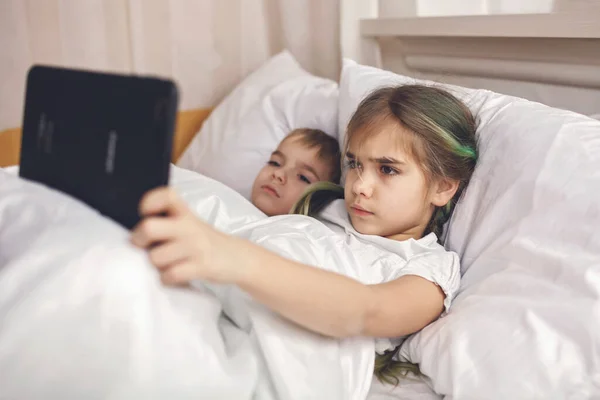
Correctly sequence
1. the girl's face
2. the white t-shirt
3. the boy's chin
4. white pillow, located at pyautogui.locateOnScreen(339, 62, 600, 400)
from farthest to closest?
the boy's chin < the girl's face < the white t-shirt < white pillow, located at pyautogui.locateOnScreen(339, 62, 600, 400)

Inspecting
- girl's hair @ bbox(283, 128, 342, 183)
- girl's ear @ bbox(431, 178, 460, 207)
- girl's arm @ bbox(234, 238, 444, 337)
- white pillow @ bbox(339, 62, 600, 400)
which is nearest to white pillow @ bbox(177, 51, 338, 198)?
girl's hair @ bbox(283, 128, 342, 183)

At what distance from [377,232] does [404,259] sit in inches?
3.5

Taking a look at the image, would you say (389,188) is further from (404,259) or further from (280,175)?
(280,175)

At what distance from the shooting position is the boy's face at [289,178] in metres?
1.20

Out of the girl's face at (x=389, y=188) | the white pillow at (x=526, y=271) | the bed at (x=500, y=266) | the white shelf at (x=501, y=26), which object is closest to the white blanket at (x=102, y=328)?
the bed at (x=500, y=266)

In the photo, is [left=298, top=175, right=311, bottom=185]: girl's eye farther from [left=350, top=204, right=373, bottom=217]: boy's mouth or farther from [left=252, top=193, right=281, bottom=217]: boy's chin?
[left=350, top=204, right=373, bottom=217]: boy's mouth

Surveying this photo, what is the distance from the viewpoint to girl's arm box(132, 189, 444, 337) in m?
0.48

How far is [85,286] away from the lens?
484mm

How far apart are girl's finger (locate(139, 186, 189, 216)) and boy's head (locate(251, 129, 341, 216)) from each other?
717 mm

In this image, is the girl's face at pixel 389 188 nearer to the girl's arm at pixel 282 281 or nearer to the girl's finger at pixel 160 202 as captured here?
the girl's arm at pixel 282 281

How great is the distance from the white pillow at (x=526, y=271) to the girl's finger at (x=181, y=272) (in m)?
0.38

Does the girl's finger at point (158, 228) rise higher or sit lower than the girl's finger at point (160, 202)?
lower

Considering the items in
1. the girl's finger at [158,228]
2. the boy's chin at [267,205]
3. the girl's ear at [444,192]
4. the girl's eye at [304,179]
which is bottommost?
the boy's chin at [267,205]

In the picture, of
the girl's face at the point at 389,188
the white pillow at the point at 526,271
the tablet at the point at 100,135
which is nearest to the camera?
the tablet at the point at 100,135
